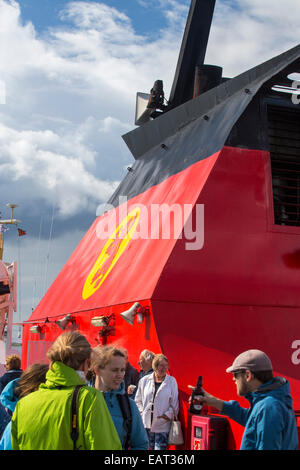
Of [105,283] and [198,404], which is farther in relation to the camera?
[105,283]

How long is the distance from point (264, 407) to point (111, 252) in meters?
7.71

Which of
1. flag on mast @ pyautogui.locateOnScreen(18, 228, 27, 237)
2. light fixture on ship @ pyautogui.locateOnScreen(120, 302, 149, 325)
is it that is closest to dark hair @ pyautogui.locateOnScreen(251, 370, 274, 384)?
light fixture on ship @ pyautogui.locateOnScreen(120, 302, 149, 325)

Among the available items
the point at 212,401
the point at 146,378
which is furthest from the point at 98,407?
the point at 146,378

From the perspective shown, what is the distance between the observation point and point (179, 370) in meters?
6.84

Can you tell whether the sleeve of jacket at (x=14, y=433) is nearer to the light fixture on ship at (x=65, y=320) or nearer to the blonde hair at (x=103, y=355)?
the blonde hair at (x=103, y=355)

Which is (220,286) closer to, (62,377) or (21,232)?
(62,377)

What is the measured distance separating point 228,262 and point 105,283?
112 inches

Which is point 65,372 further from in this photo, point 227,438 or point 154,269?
point 154,269

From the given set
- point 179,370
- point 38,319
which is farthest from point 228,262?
point 38,319

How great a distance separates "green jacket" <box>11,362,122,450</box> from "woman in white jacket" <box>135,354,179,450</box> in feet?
11.9

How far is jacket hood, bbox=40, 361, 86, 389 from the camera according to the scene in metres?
2.93

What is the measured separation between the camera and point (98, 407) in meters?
2.79
